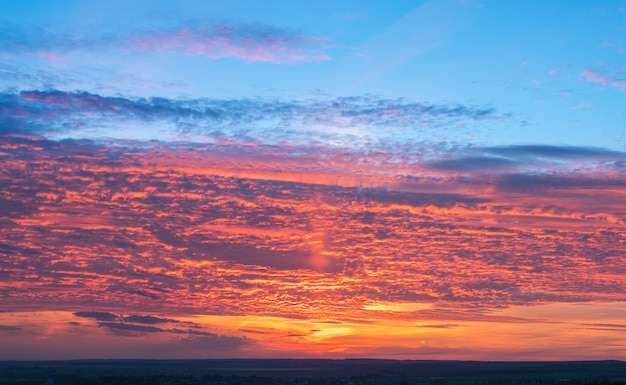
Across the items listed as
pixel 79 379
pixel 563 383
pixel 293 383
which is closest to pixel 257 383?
pixel 293 383

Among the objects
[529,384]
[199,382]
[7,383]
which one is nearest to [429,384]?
[529,384]

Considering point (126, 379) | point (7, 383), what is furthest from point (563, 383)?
point (7, 383)

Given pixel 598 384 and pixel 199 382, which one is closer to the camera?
pixel 598 384

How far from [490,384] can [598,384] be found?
55.0 ft

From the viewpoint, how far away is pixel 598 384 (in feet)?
287

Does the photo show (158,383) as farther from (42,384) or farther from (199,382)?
(42,384)

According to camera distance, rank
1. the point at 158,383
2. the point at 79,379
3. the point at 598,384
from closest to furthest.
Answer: the point at 598,384, the point at 158,383, the point at 79,379

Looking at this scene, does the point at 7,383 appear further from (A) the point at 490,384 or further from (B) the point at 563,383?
(B) the point at 563,383

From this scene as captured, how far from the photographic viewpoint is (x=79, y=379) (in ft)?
332

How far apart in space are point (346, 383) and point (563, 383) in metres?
29.9

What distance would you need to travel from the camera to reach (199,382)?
97.4 metres

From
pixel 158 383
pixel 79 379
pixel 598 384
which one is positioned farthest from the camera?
pixel 79 379

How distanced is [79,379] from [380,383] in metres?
44.1

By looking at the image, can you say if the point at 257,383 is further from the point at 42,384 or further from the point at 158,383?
the point at 42,384
